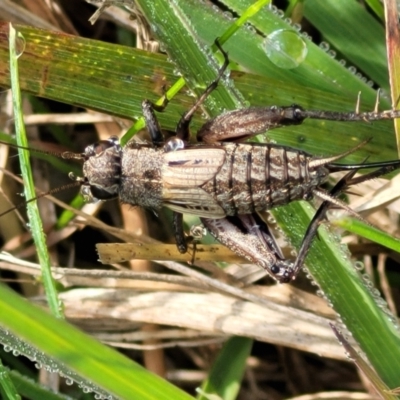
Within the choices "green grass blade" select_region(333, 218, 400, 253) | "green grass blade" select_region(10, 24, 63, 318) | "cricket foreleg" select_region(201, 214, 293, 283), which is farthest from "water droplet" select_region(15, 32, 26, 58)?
"green grass blade" select_region(333, 218, 400, 253)

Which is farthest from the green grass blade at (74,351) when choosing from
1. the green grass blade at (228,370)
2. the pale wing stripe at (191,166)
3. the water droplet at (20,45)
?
the water droplet at (20,45)

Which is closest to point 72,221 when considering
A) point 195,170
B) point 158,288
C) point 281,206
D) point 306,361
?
point 158,288

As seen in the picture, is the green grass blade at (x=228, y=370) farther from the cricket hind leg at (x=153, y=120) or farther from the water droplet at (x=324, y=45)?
the water droplet at (x=324, y=45)

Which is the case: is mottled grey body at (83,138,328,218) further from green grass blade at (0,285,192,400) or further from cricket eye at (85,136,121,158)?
green grass blade at (0,285,192,400)

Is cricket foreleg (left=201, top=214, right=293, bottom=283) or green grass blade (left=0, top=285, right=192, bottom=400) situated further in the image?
cricket foreleg (left=201, top=214, right=293, bottom=283)

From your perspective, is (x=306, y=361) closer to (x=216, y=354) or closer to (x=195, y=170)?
(x=216, y=354)

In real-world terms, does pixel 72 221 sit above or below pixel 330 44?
below

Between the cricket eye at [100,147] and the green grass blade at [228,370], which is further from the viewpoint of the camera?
the green grass blade at [228,370]

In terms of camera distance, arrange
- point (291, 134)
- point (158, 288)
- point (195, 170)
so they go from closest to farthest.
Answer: point (195, 170)
point (291, 134)
point (158, 288)
